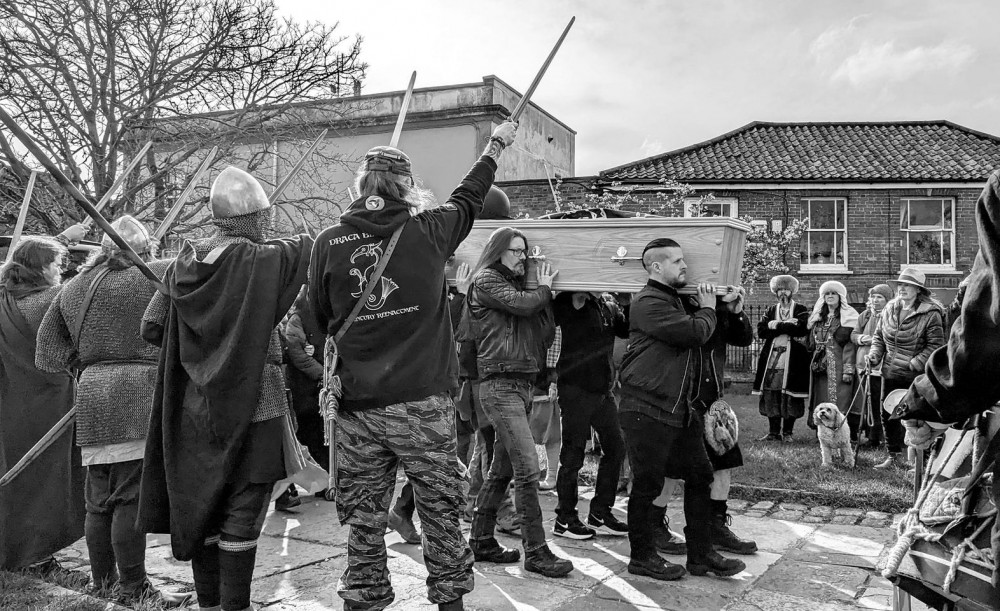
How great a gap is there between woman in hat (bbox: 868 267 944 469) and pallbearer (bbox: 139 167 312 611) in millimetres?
6327

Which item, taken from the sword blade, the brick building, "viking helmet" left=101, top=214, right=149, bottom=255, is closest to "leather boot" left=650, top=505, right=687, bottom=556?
"viking helmet" left=101, top=214, right=149, bottom=255

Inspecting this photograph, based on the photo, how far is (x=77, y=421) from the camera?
4121mm

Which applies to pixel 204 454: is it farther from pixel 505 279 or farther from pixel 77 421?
pixel 505 279

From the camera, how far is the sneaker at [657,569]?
4625 millimetres

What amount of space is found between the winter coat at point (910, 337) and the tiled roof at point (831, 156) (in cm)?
1469

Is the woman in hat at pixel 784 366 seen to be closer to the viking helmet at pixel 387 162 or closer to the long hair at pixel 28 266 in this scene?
the viking helmet at pixel 387 162

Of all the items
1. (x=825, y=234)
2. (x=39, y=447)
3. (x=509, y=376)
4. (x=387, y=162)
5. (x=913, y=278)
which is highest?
(x=825, y=234)

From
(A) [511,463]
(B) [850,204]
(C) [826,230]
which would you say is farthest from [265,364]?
(B) [850,204]

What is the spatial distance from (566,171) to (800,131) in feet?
26.6

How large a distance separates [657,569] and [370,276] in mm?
2435

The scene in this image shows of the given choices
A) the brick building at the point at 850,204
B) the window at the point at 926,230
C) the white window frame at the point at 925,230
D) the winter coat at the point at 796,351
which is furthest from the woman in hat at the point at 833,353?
the window at the point at 926,230

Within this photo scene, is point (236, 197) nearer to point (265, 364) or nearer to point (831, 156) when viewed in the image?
point (265, 364)

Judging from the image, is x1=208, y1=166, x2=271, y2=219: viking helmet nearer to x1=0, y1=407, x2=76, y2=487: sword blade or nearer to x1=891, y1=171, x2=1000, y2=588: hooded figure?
x1=0, y1=407, x2=76, y2=487: sword blade

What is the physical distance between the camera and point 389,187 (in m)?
3.53
